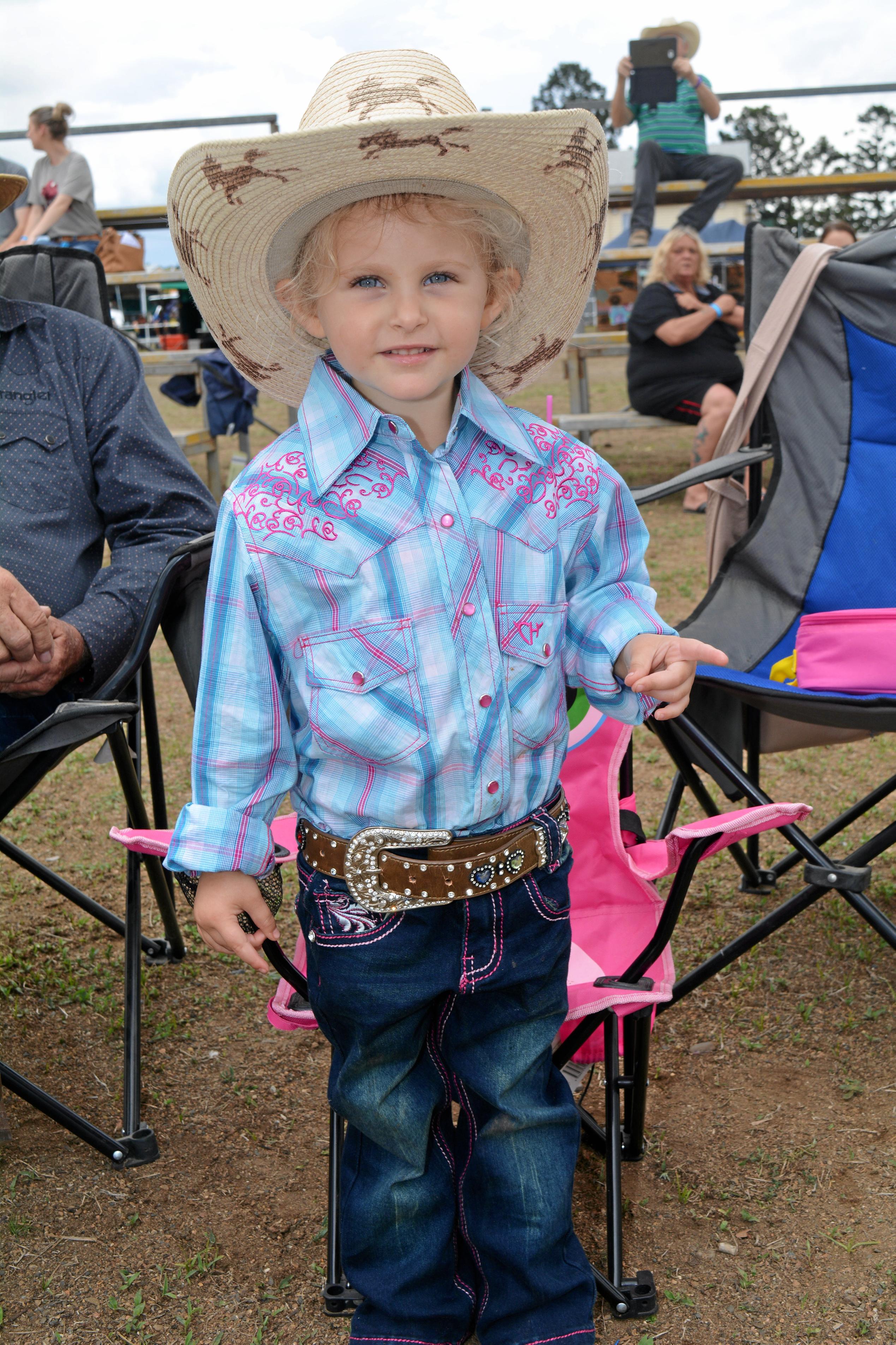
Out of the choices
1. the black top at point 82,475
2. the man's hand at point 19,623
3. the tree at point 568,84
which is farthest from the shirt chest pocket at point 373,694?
the tree at point 568,84

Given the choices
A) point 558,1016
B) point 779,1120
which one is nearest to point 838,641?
point 779,1120

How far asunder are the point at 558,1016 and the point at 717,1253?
1.50 feet

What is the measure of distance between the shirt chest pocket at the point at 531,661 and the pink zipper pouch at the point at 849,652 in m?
0.82

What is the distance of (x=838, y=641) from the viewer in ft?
6.82

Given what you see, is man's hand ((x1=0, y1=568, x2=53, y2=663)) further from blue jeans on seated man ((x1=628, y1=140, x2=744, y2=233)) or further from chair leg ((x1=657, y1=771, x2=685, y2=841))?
blue jeans on seated man ((x1=628, y1=140, x2=744, y2=233))

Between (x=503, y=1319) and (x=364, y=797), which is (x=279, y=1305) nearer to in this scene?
(x=503, y=1319)

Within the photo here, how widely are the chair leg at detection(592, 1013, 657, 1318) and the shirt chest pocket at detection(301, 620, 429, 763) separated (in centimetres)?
50

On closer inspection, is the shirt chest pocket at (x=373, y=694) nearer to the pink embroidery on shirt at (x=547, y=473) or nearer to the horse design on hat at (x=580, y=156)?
the pink embroidery on shirt at (x=547, y=473)

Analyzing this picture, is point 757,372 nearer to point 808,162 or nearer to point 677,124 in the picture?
point 677,124

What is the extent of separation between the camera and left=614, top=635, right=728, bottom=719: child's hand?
136 centimetres

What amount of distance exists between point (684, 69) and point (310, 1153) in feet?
23.8

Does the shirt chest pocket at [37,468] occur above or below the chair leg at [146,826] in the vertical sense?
above

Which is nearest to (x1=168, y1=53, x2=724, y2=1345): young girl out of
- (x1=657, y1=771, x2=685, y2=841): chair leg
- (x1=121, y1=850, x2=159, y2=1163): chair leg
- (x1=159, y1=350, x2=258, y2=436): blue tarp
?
(x1=121, y1=850, x2=159, y2=1163): chair leg

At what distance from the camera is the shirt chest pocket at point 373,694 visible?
1304 millimetres
